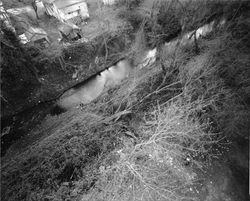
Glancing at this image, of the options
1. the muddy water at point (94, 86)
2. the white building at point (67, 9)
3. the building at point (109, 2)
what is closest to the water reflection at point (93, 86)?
the muddy water at point (94, 86)

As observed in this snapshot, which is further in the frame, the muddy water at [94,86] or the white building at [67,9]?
the white building at [67,9]

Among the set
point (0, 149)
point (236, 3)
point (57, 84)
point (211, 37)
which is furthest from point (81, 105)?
point (236, 3)

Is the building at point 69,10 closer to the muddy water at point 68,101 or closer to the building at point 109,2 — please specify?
the building at point 109,2

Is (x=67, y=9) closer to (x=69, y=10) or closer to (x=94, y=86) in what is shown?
(x=69, y=10)

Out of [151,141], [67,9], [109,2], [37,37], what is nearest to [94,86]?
[37,37]

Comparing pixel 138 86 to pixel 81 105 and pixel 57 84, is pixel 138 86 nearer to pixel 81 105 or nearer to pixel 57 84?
pixel 81 105

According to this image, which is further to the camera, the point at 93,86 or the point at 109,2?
the point at 109,2

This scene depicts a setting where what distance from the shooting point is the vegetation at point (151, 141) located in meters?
6.45

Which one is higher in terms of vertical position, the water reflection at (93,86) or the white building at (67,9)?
the white building at (67,9)

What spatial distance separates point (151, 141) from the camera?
7.15 metres

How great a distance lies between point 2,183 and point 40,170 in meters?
1.39

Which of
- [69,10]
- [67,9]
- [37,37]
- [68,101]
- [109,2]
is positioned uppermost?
[67,9]

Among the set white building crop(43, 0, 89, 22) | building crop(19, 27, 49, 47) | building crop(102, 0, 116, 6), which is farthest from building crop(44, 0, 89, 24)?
building crop(19, 27, 49, 47)

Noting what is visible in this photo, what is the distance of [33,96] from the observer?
12.4 metres
